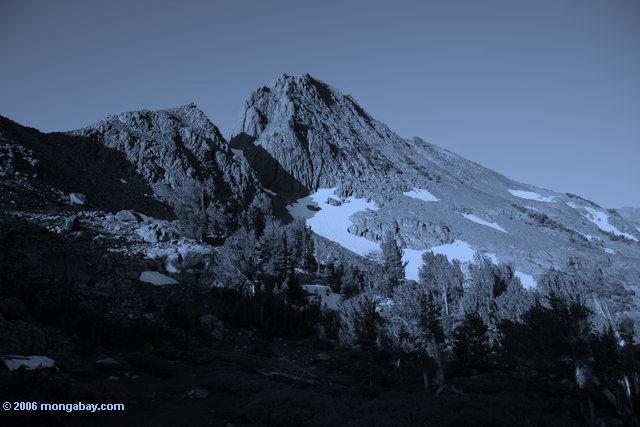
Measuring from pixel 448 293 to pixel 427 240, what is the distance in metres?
29.6

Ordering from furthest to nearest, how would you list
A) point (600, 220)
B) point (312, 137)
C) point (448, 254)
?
point (600, 220) < point (312, 137) < point (448, 254)

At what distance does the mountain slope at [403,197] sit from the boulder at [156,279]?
135 feet

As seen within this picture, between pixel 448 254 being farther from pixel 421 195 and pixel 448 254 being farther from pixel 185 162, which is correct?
pixel 185 162

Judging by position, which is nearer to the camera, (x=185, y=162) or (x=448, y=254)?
(x=185, y=162)

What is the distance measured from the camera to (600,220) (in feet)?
427

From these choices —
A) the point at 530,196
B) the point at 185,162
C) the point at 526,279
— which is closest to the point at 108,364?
the point at 185,162

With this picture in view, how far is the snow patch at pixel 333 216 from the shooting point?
75812 mm

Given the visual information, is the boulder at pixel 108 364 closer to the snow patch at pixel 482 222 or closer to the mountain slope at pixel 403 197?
the mountain slope at pixel 403 197

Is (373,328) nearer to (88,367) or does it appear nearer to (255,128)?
(88,367)

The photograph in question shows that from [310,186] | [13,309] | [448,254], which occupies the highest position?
[310,186]

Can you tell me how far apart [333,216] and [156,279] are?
55048 millimetres

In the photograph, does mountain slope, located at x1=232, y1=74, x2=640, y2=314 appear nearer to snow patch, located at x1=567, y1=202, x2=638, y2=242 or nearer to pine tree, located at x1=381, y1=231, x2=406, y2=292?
snow patch, located at x1=567, y1=202, x2=638, y2=242

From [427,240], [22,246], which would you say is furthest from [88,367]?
[427,240]

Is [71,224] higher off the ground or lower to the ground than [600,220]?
lower
